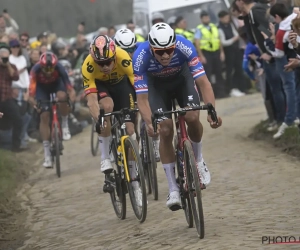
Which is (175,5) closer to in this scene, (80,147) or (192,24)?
(192,24)

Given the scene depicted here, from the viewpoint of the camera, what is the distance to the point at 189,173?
8883 millimetres

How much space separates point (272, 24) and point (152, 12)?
10671mm

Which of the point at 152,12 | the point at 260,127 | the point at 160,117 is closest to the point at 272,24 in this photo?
the point at 260,127

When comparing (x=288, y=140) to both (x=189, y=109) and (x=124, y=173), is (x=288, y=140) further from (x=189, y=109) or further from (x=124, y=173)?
(x=189, y=109)

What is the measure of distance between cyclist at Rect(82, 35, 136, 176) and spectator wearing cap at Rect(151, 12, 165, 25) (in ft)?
39.2

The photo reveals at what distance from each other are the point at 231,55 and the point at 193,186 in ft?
52.1

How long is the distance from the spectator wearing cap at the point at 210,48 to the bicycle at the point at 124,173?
1277cm

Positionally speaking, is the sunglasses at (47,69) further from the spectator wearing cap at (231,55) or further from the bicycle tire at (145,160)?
the spectator wearing cap at (231,55)

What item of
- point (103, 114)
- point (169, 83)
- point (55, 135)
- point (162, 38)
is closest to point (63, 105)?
point (55, 135)

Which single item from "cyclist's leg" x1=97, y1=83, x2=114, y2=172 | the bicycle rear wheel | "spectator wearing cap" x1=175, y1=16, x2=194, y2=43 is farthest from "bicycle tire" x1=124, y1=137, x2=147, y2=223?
"spectator wearing cap" x1=175, y1=16, x2=194, y2=43

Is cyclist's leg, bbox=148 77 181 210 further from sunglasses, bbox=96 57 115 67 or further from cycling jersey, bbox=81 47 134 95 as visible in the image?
cycling jersey, bbox=81 47 134 95

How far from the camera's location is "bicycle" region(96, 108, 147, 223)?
9.96 metres

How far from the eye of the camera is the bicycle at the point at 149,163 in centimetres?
1141

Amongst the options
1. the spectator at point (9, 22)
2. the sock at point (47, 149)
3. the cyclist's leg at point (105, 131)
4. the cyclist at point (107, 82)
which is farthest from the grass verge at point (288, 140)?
the spectator at point (9, 22)
